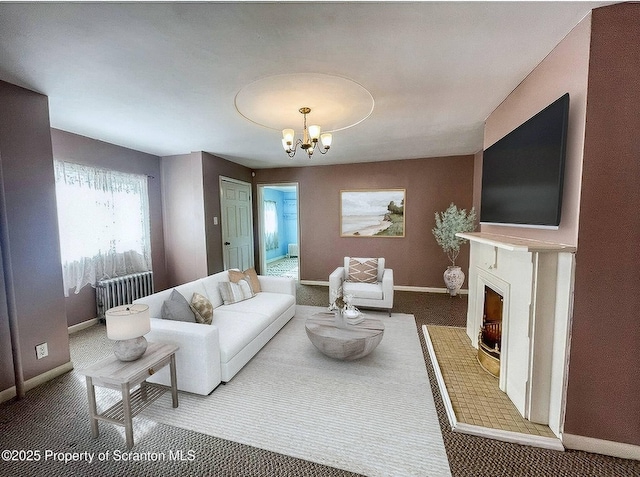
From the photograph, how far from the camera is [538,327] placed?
1.73m

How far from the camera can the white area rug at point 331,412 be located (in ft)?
5.17

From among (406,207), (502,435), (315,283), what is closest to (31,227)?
(502,435)

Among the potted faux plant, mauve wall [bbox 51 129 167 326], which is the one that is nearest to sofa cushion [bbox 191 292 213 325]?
mauve wall [bbox 51 129 167 326]

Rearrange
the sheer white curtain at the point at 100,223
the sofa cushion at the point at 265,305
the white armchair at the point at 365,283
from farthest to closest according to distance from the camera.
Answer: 1. the white armchair at the point at 365,283
2. the sheer white curtain at the point at 100,223
3. the sofa cushion at the point at 265,305

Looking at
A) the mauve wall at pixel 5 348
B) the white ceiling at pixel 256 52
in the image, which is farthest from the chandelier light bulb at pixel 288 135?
the mauve wall at pixel 5 348

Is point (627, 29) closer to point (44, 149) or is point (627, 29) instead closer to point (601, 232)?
point (601, 232)

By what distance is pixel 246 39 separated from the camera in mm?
1599

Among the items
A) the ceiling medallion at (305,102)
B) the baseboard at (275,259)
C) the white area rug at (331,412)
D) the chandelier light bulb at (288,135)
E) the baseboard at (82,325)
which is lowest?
the white area rug at (331,412)

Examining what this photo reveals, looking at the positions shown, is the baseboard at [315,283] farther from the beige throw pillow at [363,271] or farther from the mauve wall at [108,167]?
the mauve wall at [108,167]

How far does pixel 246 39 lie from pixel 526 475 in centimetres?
305

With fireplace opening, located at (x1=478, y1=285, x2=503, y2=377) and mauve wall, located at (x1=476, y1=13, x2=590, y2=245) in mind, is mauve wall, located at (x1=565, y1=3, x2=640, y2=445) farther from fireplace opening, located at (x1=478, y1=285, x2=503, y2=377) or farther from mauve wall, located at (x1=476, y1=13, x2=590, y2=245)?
fireplace opening, located at (x1=478, y1=285, x2=503, y2=377)

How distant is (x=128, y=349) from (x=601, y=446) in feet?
10.2

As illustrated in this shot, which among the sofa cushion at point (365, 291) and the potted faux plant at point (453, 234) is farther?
the potted faux plant at point (453, 234)

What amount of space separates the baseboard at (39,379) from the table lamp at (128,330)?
1.27m
